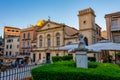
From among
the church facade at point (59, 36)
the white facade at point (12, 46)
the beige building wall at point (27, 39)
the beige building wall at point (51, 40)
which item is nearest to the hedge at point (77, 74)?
the church facade at point (59, 36)

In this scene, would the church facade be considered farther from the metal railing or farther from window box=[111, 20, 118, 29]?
the metal railing

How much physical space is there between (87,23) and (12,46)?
30.6m

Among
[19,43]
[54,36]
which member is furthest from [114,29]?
[19,43]

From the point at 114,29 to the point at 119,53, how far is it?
6.24m

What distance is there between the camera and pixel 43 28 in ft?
127

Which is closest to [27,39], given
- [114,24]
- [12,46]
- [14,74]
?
[12,46]

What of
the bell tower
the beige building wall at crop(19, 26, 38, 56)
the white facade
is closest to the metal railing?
the bell tower

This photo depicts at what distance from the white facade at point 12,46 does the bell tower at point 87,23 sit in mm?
26623

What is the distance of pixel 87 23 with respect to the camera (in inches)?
1149

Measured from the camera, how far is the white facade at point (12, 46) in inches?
1881

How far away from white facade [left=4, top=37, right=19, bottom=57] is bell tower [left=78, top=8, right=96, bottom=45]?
26623 millimetres

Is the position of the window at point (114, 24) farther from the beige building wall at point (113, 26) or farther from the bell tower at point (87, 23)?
the bell tower at point (87, 23)

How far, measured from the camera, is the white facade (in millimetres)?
47769

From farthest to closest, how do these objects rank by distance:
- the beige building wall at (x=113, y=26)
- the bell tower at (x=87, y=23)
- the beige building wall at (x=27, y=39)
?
the beige building wall at (x=27, y=39)
the bell tower at (x=87, y=23)
the beige building wall at (x=113, y=26)
